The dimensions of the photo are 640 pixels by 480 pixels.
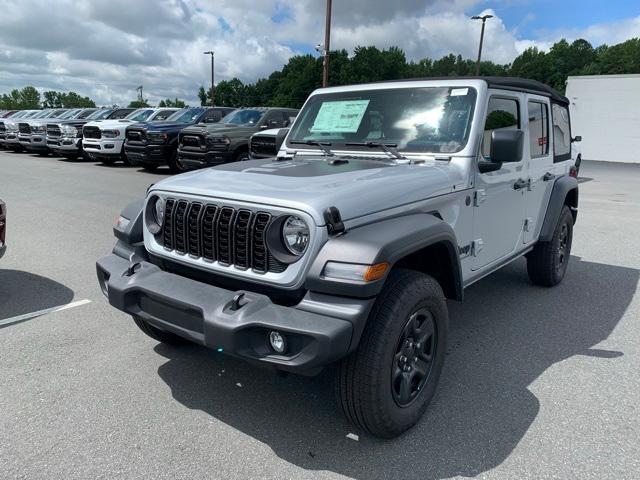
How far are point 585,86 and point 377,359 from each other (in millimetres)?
31266

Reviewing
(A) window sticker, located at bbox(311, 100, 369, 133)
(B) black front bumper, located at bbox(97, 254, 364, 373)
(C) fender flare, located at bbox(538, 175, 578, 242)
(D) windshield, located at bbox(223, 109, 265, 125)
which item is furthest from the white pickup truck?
(B) black front bumper, located at bbox(97, 254, 364, 373)

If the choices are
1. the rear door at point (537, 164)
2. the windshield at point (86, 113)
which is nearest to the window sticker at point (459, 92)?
the rear door at point (537, 164)

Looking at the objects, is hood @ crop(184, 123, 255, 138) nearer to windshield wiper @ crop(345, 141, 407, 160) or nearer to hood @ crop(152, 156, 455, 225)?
windshield wiper @ crop(345, 141, 407, 160)

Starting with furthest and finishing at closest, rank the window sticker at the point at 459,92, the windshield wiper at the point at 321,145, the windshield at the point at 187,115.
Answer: the windshield at the point at 187,115
the windshield wiper at the point at 321,145
the window sticker at the point at 459,92

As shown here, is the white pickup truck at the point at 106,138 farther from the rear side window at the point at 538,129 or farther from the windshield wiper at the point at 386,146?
the windshield wiper at the point at 386,146

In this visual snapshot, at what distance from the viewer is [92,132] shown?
1678cm

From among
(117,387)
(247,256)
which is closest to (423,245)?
(247,256)

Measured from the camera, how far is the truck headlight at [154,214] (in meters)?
3.05

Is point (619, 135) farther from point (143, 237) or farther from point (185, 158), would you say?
point (143, 237)

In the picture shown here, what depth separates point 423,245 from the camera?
262cm

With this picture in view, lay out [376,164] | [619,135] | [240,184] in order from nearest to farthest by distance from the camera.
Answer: [240,184] → [376,164] → [619,135]

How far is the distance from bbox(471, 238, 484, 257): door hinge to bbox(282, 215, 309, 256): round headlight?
5.21 feet

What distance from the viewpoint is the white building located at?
88.2 feet

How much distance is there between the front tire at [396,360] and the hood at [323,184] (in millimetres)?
436
